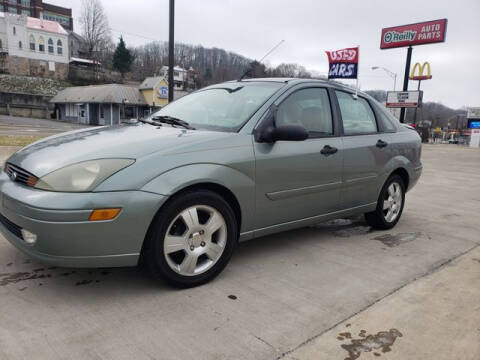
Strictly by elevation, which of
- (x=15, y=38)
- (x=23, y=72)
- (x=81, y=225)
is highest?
(x=15, y=38)

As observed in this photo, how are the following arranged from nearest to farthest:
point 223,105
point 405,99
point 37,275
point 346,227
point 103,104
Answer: point 37,275
point 223,105
point 346,227
point 405,99
point 103,104

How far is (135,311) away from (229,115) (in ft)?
5.82

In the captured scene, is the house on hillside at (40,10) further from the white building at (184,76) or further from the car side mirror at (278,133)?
the car side mirror at (278,133)

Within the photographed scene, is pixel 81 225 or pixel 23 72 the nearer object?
pixel 81 225

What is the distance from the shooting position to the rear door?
156 inches

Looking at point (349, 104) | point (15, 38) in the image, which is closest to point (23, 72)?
point (15, 38)

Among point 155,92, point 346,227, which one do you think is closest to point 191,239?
point 346,227

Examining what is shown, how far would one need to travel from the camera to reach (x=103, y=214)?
2412 mm

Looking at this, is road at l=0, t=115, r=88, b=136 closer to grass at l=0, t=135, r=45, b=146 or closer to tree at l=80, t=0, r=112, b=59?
A: grass at l=0, t=135, r=45, b=146

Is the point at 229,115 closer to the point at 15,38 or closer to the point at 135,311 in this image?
the point at 135,311

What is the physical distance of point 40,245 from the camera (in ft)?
7.99

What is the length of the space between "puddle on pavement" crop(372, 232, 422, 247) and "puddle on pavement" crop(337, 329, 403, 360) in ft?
6.21

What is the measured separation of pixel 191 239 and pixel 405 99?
24653mm

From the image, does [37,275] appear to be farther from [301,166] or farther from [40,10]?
[40,10]
